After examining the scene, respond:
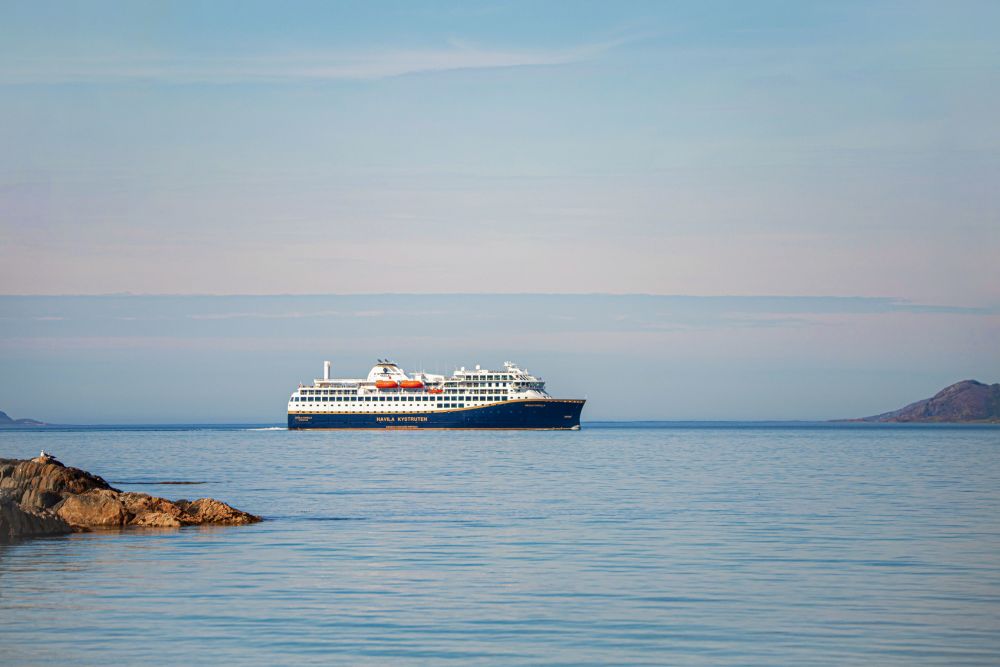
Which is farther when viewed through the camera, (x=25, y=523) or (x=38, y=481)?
(x=38, y=481)

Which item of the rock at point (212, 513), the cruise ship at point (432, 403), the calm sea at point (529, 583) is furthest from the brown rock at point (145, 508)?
the cruise ship at point (432, 403)

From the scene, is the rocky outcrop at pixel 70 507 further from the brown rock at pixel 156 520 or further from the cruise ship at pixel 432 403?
the cruise ship at pixel 432 403

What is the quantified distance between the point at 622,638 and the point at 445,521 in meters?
16.8

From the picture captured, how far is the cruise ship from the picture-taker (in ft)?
458

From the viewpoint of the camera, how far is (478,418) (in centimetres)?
14112

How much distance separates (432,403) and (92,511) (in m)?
113

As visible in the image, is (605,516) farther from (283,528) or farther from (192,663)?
(192,663)

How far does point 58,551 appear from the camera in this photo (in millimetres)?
26469

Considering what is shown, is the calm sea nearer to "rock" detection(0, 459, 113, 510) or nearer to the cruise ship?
"rock" detection(0, 459, 113, 510)

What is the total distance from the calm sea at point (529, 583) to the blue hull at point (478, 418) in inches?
3746

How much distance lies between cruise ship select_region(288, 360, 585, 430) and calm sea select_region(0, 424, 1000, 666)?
315ft

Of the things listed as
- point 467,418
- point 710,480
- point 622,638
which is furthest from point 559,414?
point 622,638

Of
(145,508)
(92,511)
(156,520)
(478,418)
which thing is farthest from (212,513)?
(478,418)

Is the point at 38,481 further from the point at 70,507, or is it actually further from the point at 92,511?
the point at 92,511
